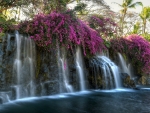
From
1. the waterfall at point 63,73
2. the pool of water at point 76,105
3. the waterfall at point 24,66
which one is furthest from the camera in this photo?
the waterfall at point 63,73

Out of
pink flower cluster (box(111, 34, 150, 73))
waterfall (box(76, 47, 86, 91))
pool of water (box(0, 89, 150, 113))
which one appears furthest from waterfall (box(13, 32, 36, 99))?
pink flower cluster (box(111, 34, 150, 73))

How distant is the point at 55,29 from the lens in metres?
8.61

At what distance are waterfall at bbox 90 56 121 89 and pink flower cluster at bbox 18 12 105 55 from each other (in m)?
1.18

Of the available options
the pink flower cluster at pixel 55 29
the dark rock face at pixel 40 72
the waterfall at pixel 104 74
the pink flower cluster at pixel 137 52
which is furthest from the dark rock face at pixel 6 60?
the pink flower cluster at pixel 137 52

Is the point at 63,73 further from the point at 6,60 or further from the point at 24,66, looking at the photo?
the point at 6,60

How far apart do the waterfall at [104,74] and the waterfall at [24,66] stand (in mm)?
3268

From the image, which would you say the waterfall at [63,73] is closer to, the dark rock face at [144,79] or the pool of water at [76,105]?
the pool of water at [76,105]

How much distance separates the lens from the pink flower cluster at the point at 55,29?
8.41 m

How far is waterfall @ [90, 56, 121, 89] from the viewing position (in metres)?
10.1

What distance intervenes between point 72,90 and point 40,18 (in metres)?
3.27

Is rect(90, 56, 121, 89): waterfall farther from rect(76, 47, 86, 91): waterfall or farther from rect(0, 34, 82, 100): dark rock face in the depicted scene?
rect(0, 34, 82, 100): dark rock face

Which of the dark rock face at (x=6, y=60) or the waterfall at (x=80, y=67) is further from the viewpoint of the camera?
the waterfall at (x=80, y=67)

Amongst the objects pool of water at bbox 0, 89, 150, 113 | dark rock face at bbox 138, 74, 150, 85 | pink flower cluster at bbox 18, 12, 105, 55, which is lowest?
pool of water at bbox 0, 89, 150, 113

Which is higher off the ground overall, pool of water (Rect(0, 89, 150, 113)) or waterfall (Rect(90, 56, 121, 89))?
waterfall (Rect(90, 56, 121, 89))
